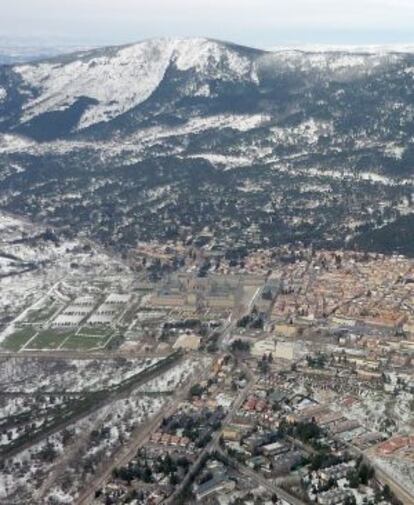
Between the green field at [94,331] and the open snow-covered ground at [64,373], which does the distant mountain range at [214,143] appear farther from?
the open snow-covered ground at [64,373]

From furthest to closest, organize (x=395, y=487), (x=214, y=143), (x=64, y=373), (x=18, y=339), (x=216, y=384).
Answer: (x=214, y=143)
(x=18, y=339)
(x=64, y=373)
(x=216, y=384)
(x=395, y=487)

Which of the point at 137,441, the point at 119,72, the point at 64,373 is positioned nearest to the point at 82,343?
the point at 64,373

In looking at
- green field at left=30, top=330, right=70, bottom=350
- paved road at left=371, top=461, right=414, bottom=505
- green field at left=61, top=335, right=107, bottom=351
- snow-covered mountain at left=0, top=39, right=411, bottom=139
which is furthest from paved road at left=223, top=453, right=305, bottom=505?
snow-covered mountain at left=0, top=39, right=411, bottom=139

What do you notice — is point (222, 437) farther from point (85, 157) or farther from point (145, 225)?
point (85, 157)

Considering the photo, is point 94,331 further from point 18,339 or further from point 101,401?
point 101,401

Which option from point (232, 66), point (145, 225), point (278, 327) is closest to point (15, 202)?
point (145, 225)
